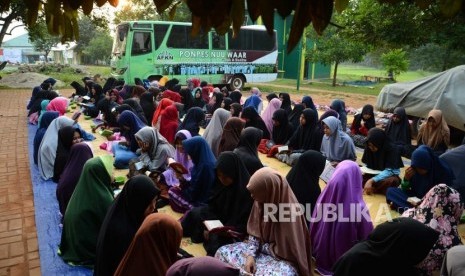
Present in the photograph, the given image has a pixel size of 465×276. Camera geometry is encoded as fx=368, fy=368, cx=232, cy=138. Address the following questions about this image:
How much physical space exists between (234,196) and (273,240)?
2.11ft

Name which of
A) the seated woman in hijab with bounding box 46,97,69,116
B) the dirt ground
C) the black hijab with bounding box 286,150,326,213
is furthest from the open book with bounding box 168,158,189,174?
the dirt ground

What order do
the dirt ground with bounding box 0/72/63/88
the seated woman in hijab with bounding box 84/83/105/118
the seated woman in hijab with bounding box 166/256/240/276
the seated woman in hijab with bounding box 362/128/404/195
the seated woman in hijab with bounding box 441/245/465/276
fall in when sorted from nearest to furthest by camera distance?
the seated woman in hijab with bounding box 166/256/240/276 < the seated woman in hijab with bounding box 441/245/465/276 < the seated woman in hijab with bounding box 362/128/404/195 < the seated woman in hijab with bounding box 84/83/105/118 < the dirt ground with bounding box 0/72/63/88

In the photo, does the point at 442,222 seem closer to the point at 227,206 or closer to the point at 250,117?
the point at 227,206

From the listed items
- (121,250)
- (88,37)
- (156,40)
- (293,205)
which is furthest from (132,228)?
(88,37)

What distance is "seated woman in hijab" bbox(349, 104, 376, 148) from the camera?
714cm

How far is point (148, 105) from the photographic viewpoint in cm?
825

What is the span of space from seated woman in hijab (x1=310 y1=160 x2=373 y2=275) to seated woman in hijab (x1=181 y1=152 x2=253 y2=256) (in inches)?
25.9

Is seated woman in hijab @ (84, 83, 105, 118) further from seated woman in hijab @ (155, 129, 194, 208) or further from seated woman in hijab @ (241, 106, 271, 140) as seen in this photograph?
seated woman in hijab @ (155, 129, 194, 208)

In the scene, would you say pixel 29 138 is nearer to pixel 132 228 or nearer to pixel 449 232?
pixel 132 228

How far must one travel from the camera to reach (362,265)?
2.20 meters

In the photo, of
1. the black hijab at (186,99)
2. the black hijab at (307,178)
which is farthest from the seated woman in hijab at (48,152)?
the black hijab at (186,99)

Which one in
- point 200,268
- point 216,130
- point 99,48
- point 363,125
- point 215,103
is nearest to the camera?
point 200,268

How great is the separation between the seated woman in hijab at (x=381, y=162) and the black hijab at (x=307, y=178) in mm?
1617

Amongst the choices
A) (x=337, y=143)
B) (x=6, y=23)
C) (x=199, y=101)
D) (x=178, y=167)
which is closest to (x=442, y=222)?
(x=178, y=167)
